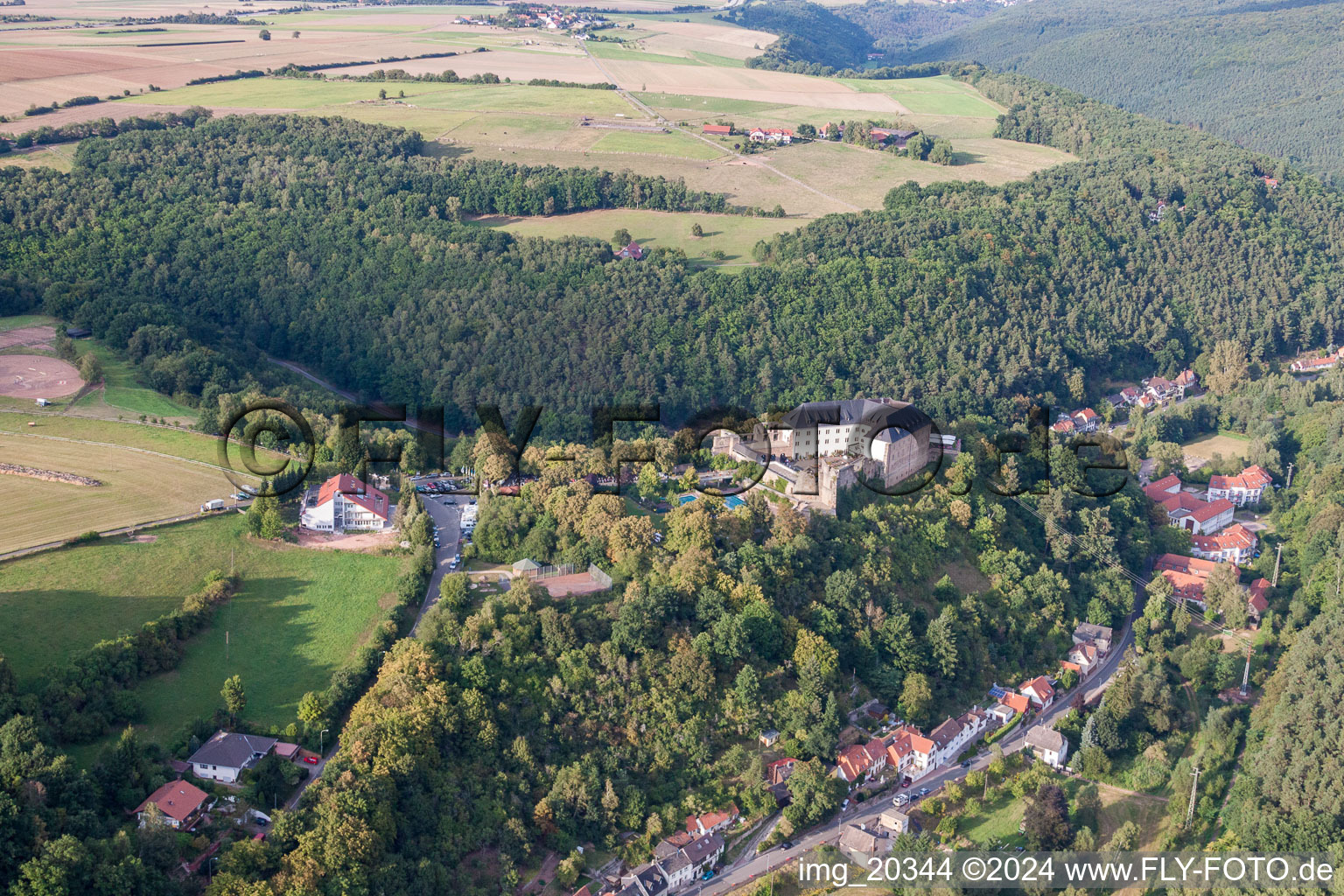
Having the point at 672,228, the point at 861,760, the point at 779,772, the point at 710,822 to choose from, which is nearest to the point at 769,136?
the point at 672,228

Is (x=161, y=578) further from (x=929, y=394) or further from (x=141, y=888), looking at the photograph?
(x=929, y=394)

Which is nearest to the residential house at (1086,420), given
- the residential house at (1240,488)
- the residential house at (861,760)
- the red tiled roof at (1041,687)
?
the residential house at (1240,488)

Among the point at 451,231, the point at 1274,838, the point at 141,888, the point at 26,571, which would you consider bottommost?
the point at 1274,838

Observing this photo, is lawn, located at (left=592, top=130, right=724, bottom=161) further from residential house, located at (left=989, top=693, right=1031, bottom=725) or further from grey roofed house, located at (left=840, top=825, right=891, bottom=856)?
grey roofed house, located at (left=840, top=825, right=891, bottom=856)

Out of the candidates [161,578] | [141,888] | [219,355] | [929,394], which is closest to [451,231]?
[219,355]

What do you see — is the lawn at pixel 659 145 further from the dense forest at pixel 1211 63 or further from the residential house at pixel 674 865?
the residential house at pixel 674 865

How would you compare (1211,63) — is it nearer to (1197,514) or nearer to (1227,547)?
(1197,514)
